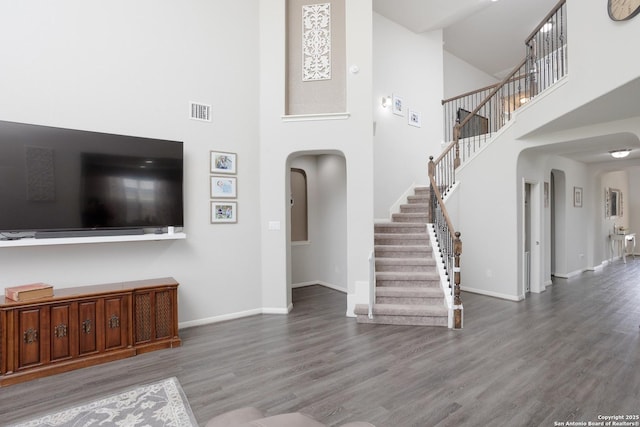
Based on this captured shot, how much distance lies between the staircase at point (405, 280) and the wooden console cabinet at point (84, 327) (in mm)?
2556

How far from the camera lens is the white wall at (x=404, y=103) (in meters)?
6.88

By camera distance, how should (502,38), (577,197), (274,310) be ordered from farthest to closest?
(502,38), (577,197), (274,310)

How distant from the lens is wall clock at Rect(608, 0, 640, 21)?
9.73 ft

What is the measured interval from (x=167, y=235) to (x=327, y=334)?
233 cm

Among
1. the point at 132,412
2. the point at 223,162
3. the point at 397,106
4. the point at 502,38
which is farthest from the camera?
the point at 502,38

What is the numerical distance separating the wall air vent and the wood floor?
9.26 feet

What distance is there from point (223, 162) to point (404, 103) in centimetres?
474

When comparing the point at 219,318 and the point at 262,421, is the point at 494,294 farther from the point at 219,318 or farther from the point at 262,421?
the point at 262,421

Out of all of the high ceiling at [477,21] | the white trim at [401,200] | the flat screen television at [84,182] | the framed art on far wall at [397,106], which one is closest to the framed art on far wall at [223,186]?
the flat screen television at [84,182]

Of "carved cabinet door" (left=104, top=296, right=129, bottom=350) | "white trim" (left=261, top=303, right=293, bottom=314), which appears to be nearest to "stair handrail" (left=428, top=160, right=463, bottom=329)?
"white trim" (left=261, top=303, right=293, bottom=314)

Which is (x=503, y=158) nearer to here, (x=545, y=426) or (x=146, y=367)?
(x=545, y=426)

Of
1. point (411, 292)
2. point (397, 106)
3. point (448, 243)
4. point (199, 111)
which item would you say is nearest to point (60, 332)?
point (199, 111)

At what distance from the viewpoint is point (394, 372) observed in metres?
3.05

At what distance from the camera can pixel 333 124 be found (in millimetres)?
4695
